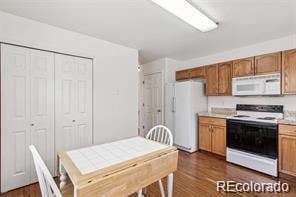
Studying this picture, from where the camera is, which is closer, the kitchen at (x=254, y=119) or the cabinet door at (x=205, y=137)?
the kitchen at (x=254, y=119)

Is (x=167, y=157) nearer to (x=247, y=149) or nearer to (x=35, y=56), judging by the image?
(x=247, y=149)

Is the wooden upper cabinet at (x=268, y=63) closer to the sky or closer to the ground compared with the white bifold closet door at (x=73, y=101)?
closer to the sky

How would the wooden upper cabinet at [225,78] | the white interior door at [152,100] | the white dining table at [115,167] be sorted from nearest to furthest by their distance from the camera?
the white dining table at [115,167], the wooden upper cabinet at [225,78], the white interior door at [152,100]

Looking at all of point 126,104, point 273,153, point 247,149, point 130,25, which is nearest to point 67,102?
point 126,104

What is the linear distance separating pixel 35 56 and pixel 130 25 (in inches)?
58.6

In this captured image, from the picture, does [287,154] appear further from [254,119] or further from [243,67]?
[243,67]

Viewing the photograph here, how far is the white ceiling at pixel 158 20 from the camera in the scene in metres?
1.92

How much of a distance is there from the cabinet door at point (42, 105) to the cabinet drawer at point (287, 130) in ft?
11.7

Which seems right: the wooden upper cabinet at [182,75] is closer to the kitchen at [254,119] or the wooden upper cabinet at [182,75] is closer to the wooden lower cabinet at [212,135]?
the kitchen at [254,119]

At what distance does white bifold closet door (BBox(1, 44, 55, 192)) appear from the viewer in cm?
210

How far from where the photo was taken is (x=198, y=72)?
3924 mm

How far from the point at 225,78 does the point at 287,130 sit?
1440mm

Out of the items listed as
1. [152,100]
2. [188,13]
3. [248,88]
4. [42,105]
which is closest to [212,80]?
[248,88]
